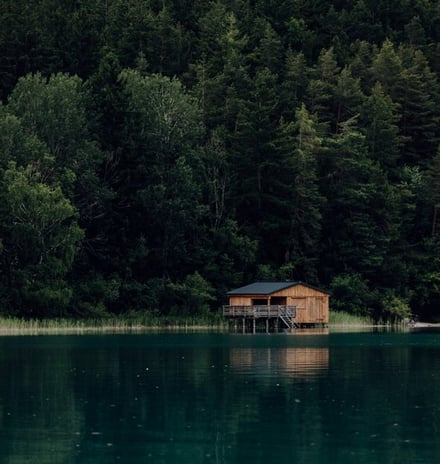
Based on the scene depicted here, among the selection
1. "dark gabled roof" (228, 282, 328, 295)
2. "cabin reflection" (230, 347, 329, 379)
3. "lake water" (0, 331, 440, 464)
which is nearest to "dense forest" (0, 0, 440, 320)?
"dark gabled roof" (228, 282, 328, 295)

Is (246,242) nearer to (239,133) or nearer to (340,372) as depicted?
(239,133)

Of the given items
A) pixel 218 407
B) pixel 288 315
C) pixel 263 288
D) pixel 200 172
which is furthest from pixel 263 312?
pixel 218 407

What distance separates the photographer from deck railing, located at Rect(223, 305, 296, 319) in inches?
3848

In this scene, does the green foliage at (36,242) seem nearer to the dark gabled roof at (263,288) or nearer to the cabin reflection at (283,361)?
the dark gabled roof at (263,288)

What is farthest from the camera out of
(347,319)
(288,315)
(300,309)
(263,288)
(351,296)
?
(351,296)

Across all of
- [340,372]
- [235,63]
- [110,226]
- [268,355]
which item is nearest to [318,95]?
[235,63]

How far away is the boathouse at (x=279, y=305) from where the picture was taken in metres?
98.2

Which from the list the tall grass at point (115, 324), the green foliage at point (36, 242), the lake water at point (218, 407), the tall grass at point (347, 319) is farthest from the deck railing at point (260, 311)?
the lake water at point (218, 407)

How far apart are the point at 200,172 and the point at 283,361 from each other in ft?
182

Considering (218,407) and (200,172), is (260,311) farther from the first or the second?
(218,407)

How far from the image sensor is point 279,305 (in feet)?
324

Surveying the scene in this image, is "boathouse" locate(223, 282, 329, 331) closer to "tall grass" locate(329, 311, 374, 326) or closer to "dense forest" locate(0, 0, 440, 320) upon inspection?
"tall grass" locate(329, 311, 374, 326)

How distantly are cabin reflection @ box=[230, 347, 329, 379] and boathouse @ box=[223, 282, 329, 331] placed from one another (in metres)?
32.2

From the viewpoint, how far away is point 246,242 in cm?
10750
